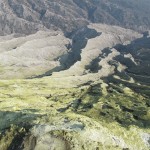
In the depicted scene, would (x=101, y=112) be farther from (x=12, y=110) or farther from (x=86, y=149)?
(x=86, y=149)

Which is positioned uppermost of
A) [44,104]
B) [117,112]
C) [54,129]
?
[54,129]

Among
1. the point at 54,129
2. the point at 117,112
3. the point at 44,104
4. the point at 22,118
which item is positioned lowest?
the point at 44,104

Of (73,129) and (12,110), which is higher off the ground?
(73,129)

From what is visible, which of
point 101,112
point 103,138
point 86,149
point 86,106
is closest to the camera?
point 86,149

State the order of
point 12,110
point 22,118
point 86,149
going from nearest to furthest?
point 86,149
point 22,118
point 12,110

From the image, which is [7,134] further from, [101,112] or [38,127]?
[101,112]

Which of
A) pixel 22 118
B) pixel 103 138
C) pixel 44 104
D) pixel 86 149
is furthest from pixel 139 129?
pixel 44 104

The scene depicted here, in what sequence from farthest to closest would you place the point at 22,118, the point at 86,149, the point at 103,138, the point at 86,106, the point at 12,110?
the point at 86,106 → the point at 12,110 → the point at 22,118 → the point at 103,138 → the point at 86,149

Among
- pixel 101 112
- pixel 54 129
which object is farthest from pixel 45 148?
pixel 101 112

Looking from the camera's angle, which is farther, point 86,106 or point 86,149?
point 86,106
